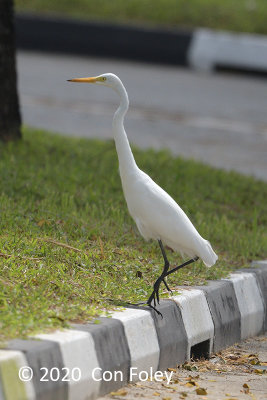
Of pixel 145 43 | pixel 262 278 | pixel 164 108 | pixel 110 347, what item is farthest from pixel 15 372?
pixel 145 43

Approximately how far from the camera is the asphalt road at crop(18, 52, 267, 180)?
1005cm

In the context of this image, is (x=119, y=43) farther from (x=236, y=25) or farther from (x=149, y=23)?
(x=236, y=25)

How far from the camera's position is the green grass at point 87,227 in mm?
4070

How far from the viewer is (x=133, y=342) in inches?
155

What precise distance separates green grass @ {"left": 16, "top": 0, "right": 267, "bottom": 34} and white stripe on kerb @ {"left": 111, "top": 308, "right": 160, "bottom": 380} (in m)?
13.3

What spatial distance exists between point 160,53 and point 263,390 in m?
12.9

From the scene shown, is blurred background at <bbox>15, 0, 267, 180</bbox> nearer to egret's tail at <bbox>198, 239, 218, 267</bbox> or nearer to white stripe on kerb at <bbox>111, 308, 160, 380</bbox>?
egret's tail at <bbox>198, 239, 218, 267</bbox>

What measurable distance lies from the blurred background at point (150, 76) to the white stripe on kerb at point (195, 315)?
4.30 m

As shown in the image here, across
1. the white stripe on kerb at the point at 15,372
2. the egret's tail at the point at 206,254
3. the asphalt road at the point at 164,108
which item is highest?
the egret's tail at the point at 206,254

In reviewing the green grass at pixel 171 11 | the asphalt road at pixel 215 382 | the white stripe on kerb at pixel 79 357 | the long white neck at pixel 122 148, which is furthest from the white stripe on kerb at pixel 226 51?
the white stripe on kerb at pixel 79 357

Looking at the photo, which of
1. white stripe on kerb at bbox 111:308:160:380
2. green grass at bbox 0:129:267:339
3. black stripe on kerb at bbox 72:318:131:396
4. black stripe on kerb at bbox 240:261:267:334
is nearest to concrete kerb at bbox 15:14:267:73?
green grass at bbox 0:129:267:339

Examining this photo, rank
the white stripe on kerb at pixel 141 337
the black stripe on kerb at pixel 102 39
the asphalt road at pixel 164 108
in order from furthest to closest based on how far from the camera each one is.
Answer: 1. the black stripe on kerb at pixel 102 39
2. the asphalt road at pixel 164 108
3. the white stripe on kerb at pixel 141 337

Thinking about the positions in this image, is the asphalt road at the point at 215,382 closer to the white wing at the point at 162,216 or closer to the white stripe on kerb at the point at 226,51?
the white wing at the point at 162,216

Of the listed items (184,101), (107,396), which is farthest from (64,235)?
(184,101)
